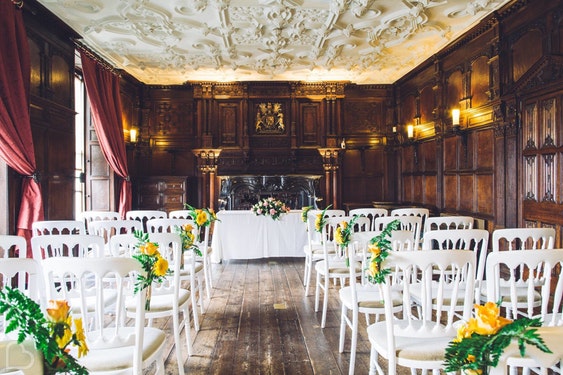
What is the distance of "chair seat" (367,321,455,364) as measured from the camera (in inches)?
73.6

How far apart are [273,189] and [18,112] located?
5.48 m

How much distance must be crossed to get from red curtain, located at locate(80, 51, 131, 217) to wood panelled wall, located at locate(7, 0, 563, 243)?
24.6 inches

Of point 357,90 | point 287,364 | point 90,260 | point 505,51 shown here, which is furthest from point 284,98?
point 90,260

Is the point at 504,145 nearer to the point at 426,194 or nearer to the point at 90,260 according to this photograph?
the point at 426,194

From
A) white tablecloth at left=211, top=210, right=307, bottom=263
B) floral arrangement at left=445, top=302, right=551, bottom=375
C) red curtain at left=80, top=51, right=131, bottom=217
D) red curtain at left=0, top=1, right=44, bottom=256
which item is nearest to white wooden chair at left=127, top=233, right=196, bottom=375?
floral arrangement at left=445, top=302, right=551, bottom=375

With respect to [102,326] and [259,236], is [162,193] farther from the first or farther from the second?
[102,326]

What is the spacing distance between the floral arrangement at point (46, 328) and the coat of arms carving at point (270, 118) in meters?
8.07

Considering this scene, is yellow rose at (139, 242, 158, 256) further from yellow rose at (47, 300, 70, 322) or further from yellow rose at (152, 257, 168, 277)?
yellow rose at (47, 300, 70, 322)

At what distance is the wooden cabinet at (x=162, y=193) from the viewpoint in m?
8.32

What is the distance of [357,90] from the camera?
9.11 metres

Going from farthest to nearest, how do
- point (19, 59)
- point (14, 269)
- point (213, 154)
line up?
1. point (213, 154)
2. point (19, 59)
3. point (14, 269)

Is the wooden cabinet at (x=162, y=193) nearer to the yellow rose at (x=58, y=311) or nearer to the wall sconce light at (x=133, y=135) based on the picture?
the wall sconce light at (x=133, y=135)

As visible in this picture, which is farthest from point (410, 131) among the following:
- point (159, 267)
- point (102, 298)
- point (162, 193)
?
point (102, 298)

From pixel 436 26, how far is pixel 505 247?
3.33 metres
